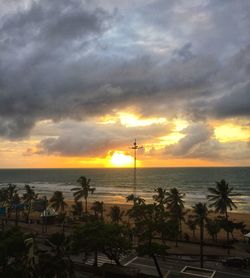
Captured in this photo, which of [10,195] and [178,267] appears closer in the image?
[178,267]

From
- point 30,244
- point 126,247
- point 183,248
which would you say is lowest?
point 183,248

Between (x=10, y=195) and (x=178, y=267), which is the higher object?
(x=10, y=195)

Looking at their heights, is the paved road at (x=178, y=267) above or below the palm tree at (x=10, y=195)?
below

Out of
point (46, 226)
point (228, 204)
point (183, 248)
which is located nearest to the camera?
point (183, 248)

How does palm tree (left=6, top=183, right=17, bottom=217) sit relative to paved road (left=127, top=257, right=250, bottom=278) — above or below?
above

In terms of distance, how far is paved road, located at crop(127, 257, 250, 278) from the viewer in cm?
4731

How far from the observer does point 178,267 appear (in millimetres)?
49938

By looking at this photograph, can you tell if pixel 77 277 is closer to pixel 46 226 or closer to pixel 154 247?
pixel 154 247

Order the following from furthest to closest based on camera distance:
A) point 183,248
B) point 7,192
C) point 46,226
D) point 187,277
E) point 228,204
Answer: point 7,192 → point 46,226 → point 228,204 → point 183,248 → point 187,277

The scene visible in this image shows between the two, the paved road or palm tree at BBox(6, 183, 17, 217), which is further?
palm tree at BBox(6, 183, 17, 217)

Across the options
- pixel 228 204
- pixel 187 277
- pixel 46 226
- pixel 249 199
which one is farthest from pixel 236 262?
pixel 249 199

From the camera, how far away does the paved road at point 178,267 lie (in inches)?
1863

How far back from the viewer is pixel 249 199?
163125 mm

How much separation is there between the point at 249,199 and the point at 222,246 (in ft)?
348
